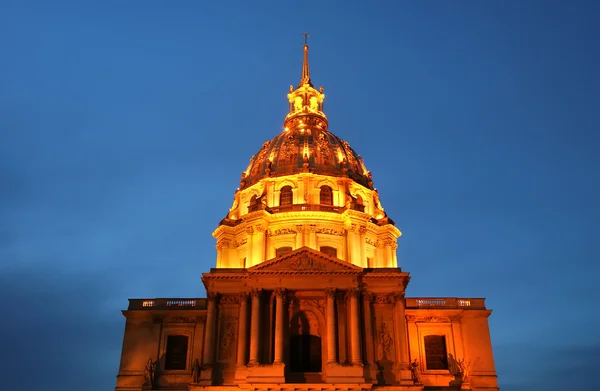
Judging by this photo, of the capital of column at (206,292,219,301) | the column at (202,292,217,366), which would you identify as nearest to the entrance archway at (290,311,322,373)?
the column at (202,292,217,366)

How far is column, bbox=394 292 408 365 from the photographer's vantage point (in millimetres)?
40591

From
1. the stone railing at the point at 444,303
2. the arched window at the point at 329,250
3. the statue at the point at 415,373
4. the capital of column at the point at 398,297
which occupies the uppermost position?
the arched window at the point at 329,250

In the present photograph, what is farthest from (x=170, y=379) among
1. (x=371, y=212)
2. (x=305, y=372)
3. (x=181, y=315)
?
(x=371, y=212)

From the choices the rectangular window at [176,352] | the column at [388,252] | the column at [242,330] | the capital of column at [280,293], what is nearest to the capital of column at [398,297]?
the capital of column at [280,293]

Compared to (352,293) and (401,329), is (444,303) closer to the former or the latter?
(401,329)

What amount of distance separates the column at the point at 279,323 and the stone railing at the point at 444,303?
402 inches

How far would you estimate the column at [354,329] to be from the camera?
39.8 meters

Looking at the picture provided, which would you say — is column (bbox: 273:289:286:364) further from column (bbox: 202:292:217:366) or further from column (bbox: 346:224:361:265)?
column (bbox: 346:224:361:265)

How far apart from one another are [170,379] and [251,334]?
7.08 meters

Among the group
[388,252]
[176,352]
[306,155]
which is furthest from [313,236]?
[176,352]

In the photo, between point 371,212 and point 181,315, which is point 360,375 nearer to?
point 181,315

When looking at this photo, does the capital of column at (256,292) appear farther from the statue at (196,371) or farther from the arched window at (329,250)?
the arched window at (329,250)

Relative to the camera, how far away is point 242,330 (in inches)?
1620

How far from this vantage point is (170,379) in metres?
42.5
